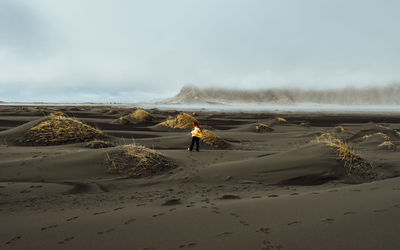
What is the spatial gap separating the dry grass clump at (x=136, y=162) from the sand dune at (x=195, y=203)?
0.04 meters

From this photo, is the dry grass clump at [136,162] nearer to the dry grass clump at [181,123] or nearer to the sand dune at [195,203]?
the sand dune at [195,203]

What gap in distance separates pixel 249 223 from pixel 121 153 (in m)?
4.80

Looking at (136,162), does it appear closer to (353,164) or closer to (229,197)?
(229,197)

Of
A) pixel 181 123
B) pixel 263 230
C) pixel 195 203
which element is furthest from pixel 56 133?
pixel 263 230

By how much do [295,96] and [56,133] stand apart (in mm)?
170846

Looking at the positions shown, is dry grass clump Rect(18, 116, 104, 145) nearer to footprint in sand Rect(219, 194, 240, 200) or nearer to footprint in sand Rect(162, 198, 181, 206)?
footprint in sand Rect(162, 198, 181, 206)

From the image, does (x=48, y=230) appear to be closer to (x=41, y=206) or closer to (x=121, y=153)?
(x=41, y=206)

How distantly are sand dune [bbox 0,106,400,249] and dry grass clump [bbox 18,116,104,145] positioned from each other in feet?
8.33

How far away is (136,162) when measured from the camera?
6.95 metres

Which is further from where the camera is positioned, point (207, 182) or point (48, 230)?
point (207, 182)

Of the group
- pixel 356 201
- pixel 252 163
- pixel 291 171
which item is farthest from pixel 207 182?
pixel 356 201

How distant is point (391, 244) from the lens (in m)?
2.74

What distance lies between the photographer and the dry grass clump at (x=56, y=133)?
11008 mm

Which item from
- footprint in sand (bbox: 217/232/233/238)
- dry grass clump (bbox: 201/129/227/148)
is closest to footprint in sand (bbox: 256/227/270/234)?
footprint in sand (bbox: 217/232/233/238)
